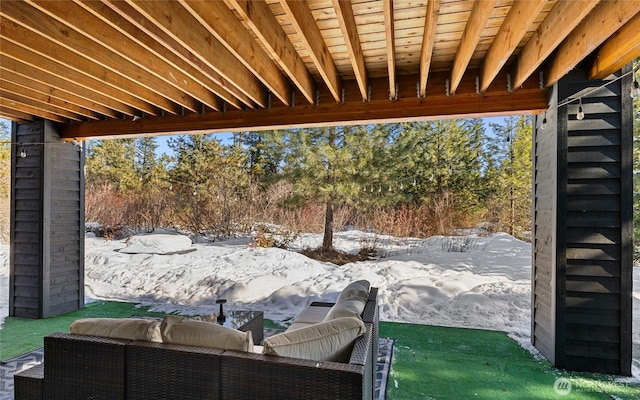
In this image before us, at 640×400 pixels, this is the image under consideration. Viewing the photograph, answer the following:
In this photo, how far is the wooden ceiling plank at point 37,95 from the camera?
2.88 metres

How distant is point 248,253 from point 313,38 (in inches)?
216

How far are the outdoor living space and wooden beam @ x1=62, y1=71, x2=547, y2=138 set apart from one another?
6.77ft

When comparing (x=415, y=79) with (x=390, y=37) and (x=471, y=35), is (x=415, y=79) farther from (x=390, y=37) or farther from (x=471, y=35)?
(x=390, y=37)

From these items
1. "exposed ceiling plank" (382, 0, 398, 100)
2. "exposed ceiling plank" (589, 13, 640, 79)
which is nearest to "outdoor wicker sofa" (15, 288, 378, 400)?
"exposed ceiling plank" (382, 0, 398, 100)

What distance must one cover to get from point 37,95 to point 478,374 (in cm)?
474

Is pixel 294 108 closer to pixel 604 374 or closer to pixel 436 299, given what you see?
pixel 436 299

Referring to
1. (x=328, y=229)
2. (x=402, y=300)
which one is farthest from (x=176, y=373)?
(x=328, y=229)

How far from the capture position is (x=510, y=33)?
83.7 inches

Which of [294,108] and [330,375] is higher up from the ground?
[294,108]

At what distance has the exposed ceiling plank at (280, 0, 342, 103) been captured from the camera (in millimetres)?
1900

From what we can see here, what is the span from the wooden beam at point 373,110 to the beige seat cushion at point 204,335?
2.35 meters

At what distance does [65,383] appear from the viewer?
1857mm

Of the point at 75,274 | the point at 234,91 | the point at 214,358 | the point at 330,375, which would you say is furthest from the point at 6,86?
the point at 330,375

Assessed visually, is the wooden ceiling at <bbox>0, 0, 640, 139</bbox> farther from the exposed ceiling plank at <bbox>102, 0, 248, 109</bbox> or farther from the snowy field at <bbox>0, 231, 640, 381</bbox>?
the snowy field at <bbox>0, 231, 640, 381</bbox>
